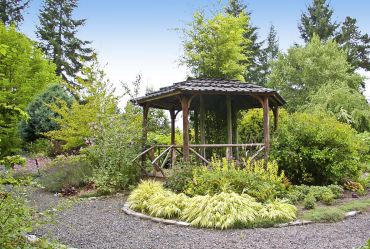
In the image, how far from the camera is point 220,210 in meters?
6.29

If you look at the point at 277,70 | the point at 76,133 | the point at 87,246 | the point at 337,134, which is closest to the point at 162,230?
the point at 87,246

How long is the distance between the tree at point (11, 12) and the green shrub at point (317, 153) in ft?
54.4

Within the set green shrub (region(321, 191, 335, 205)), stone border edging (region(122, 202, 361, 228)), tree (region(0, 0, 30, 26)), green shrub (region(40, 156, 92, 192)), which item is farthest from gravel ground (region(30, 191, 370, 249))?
tree (region(0, 0, 30, 26))

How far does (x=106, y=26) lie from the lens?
12.3 meters

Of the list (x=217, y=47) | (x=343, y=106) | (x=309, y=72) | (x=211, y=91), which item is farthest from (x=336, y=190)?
(x=309, y=72)

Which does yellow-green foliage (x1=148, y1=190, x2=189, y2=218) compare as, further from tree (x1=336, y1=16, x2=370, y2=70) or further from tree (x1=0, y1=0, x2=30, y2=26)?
tree (x1=336, y1=16, x2=370, y2=70)

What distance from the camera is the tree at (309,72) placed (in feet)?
79.7

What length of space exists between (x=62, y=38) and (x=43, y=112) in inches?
477

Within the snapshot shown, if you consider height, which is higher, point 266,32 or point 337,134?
point 266,32

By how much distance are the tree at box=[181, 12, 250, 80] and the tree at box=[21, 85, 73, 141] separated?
748 cm

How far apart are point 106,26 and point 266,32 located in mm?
25621

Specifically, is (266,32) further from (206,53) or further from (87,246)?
(87,246)

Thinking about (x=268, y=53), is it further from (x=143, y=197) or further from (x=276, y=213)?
(x=276, y=213)

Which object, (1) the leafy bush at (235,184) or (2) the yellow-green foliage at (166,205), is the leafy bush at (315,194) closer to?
(1) the leafy bush at (235,184)
